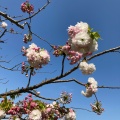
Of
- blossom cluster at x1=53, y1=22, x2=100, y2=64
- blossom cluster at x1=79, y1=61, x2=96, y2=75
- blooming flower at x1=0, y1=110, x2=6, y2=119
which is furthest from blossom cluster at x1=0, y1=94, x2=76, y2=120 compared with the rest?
blossom cluster at x1=53, y1=22, x2=100, y2=64

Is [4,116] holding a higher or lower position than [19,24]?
lower

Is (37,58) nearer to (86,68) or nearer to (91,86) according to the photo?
(86,68)

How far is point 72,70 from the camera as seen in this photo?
5.70 meters

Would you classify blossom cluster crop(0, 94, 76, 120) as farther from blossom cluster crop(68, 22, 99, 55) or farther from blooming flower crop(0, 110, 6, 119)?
blossom cluster crop(68, 22, 99, 55)

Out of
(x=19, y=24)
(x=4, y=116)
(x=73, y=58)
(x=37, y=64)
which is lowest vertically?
(x=4, y=116)

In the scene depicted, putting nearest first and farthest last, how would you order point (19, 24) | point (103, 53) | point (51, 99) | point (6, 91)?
1. point (103, 53)
2. point (51, 99)
3. point (6, 91)
4. point (19, 24)

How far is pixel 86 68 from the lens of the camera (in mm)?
5758

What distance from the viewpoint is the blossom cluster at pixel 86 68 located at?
5.65 m

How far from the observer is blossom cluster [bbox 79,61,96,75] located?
5.65 meters

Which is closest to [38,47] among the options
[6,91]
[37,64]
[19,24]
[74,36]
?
[37,64]

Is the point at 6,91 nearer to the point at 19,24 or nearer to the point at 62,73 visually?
the point at 62,73

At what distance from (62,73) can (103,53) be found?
100 centimetres

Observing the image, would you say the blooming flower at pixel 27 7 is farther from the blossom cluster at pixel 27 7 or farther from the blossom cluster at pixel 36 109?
the blossom cluster at pixel 36 109

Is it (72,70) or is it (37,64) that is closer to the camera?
(37,64)
